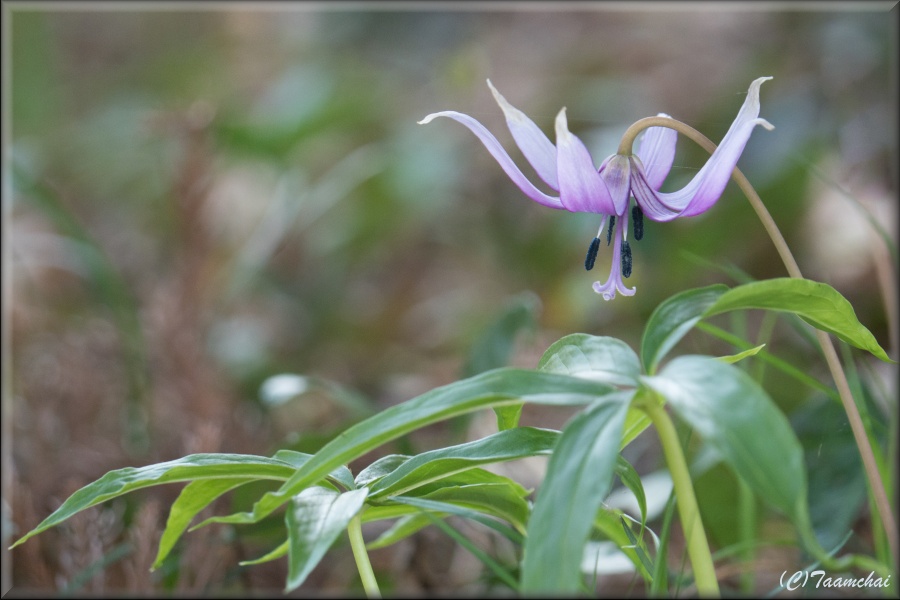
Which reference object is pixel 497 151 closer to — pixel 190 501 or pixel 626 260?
pixel 626 260

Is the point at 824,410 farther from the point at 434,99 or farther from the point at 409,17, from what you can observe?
the point at 409,17

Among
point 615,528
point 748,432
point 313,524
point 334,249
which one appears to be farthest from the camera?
point 334,249

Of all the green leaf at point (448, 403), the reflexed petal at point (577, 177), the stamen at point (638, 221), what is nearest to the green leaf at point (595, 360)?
the green leaf at point (448, 403)

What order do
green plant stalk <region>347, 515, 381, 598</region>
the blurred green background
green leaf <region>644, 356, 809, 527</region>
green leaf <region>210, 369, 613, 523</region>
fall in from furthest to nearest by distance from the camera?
1. the blurred green background
2. green plant stalk <region>347, 515, 381, 598</region>
3. green leaf <region>210, 369, 613, 523</region>
4. green leaf <region>644, 356, 809, 527</region>

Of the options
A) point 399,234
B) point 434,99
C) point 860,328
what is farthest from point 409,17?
point 860,328

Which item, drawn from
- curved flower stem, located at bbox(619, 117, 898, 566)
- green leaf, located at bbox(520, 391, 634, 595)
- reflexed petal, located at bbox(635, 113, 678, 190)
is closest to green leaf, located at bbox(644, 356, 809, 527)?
green leaf, located at bbox(520, 391, 634, 595)

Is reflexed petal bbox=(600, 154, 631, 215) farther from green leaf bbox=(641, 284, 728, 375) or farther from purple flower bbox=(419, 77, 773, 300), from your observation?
green leaf bbox=(641, 284, 728, 375)

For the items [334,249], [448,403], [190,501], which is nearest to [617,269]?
[448,403]
